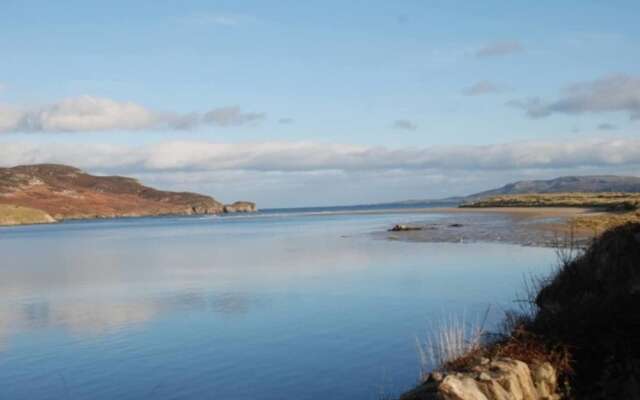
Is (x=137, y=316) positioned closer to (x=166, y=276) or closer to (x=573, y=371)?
(x=166, y=276)

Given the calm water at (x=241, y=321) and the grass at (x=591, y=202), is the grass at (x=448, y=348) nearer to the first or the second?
the calm water at (x=241, y=321)

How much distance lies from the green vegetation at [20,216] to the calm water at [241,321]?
153 metres

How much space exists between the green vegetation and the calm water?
153 metres

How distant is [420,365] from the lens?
1387cm

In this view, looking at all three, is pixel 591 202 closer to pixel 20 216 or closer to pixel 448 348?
pixel 448 348

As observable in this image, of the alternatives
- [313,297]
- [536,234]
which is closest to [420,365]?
[313,297]

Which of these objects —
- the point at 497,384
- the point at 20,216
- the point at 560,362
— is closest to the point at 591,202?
the point at 560,362

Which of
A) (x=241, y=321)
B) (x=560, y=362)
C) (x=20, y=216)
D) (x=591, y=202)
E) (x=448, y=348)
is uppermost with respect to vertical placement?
(x=20, y=216)

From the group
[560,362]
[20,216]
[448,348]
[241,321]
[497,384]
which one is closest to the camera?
[497,384]

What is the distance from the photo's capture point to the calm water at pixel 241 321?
44.8 feet

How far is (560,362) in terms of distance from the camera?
1014 centimetres

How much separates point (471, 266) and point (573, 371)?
70.7ft

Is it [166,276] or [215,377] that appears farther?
[166,276]

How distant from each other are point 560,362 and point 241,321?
37.4 feet
